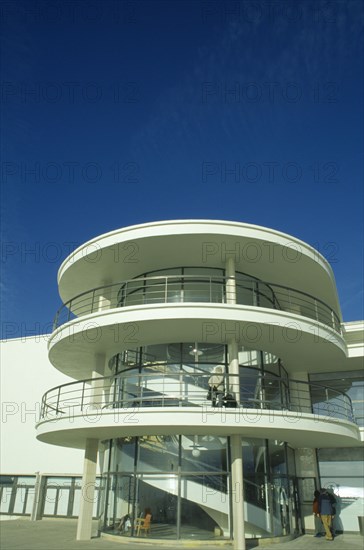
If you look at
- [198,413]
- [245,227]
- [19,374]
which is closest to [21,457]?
[19,374]

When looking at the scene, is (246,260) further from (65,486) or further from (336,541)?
(65,486)

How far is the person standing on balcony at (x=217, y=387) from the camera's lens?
43.4 feet

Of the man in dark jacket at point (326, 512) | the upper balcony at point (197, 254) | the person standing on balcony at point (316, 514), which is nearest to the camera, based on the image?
the upper balcony at point (197, 254)

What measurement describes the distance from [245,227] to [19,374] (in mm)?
17980

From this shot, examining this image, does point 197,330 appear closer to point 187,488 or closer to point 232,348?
point 232,348

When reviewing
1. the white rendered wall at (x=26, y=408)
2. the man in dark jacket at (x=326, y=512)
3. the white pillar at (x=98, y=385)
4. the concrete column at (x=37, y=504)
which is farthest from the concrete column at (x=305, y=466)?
the concrete column at (x=37, y=504)

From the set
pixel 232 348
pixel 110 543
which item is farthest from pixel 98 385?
pixel 232 348

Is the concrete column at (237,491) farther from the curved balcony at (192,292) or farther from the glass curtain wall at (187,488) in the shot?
the curved balcony at (192,292)

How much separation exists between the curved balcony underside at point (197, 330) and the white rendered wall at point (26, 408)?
931 centimetres

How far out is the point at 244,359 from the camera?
49.9 feet

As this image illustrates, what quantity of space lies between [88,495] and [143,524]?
2.18 m

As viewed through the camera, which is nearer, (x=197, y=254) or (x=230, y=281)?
(x=230, y=281)

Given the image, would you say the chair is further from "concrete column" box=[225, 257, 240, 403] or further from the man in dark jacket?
the man in dark jacket

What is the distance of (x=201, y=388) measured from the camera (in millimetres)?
14273
